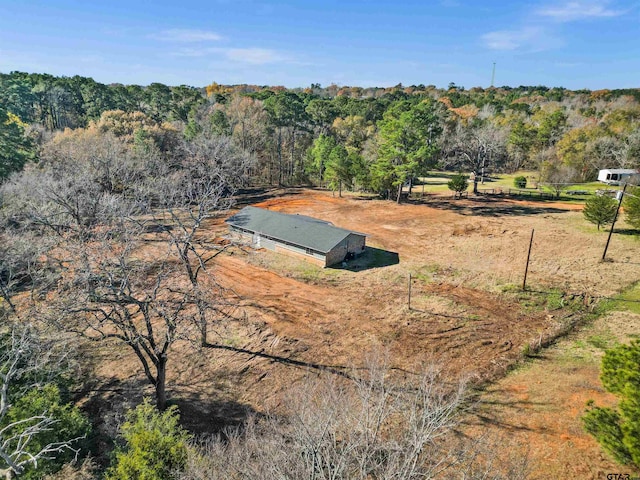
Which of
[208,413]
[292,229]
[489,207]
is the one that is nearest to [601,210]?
[489,207]

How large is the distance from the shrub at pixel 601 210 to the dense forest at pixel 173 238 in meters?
17.5

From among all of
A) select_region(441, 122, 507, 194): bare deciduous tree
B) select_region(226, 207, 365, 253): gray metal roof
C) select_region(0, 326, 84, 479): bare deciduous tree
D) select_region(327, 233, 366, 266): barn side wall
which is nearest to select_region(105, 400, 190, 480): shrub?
select_region(0, 326, 84, 479): bare deciduous tree

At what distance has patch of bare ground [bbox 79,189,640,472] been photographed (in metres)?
16.2

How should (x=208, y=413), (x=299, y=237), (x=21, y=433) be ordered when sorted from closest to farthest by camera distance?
1. (x=21, y=433)
2. (x=208, y=413)
3. (x=299, y=237)

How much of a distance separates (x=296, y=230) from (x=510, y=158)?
60007 millimetres

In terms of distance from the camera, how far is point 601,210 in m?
34.8

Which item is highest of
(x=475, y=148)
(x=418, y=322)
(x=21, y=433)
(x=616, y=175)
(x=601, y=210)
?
(x=475, y=148)

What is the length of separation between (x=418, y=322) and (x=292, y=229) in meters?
15.2

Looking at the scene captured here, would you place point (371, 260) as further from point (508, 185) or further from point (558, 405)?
point (508, 185)

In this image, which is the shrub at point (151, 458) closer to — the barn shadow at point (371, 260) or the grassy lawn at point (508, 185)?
the barn shadow at point (371, 260)

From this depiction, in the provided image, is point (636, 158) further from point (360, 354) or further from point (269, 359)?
point (269, 359)

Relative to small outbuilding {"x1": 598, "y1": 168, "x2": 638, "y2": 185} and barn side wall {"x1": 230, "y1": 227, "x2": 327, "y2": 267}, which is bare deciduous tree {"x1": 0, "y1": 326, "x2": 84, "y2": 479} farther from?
small outbuilding {"x1": 598, "y1": 168, "x2": 638, "y2": 185}

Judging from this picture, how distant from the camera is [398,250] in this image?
112 ft

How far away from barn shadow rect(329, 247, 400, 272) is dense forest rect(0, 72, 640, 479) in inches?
417
